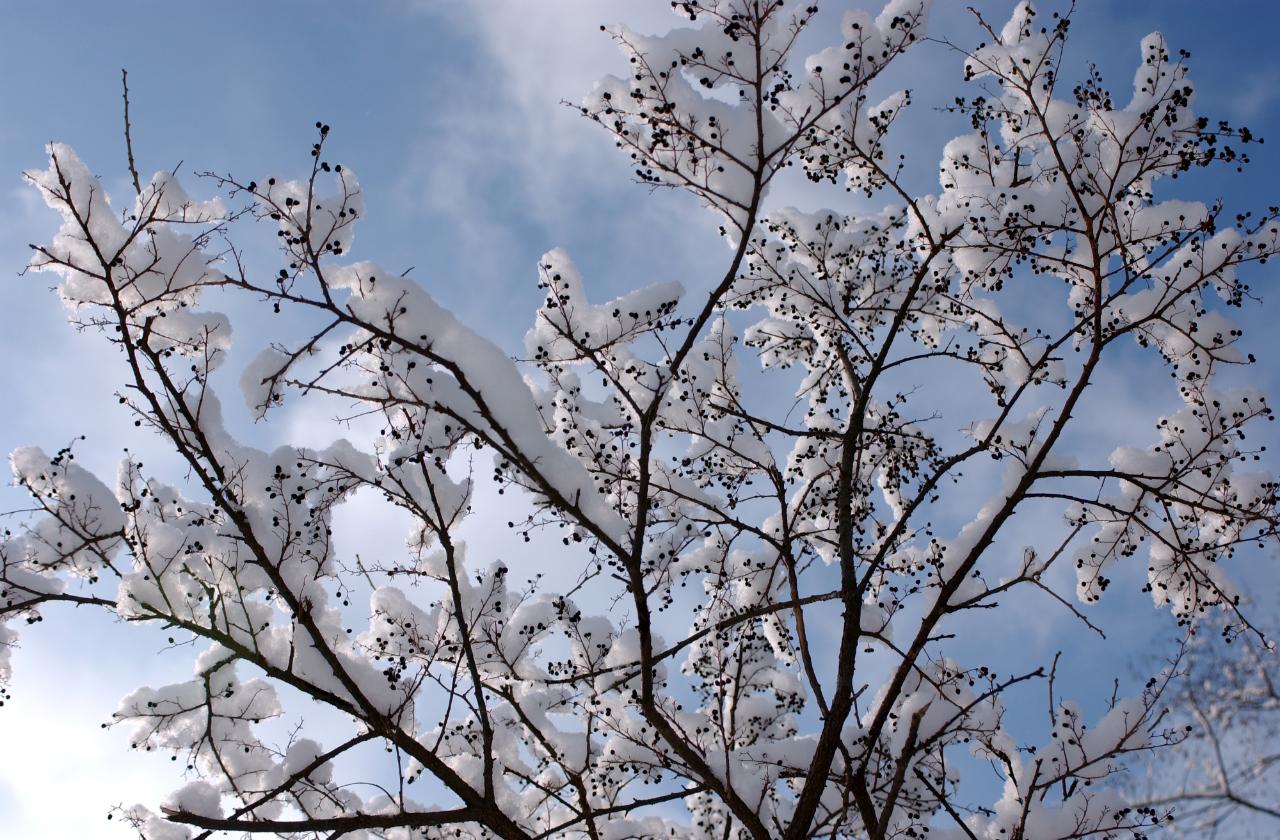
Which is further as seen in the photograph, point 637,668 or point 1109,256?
point 637,668

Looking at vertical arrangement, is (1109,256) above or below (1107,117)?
below

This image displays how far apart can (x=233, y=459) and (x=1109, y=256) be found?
594cm

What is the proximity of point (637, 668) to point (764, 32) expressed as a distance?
4591 millimetres

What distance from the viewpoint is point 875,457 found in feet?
28.5

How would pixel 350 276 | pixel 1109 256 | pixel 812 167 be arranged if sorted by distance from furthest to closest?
1. pixel 812 167
2. pixel 1109 256
3. pixel 350 276

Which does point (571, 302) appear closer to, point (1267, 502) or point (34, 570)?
point (34, 570)

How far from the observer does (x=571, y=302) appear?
5207 millimetres

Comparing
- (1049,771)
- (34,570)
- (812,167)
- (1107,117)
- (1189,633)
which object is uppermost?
(812,167)

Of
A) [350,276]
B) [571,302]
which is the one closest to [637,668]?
[571,302]

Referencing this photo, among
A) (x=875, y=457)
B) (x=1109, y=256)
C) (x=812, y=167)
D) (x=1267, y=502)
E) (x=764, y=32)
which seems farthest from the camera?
(x=875, y=457)

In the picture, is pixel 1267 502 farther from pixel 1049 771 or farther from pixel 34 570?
pixel 34 570

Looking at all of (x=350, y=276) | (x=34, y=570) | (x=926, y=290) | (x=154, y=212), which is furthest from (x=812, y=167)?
(x=34, y=570)

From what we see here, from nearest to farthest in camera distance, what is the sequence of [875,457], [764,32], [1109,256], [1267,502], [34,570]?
[764,32] → [34,570] → [1109,256] → [1267,502] → [875,457]

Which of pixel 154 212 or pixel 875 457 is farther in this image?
pixel 875 457
